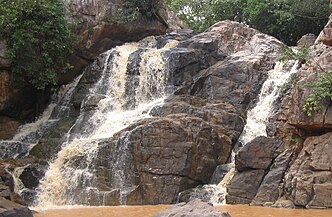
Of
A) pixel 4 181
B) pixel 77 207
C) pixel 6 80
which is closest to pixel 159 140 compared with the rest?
pixel 77 207

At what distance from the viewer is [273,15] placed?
34500 millimetres

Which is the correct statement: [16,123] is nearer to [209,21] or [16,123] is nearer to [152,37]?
[152,37]

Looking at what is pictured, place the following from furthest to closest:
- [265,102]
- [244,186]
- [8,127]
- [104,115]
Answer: [8,127], [104,115], [265,102], [244,186]

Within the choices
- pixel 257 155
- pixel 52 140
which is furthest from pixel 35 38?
pixel 257 155

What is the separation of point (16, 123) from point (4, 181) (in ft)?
28.7

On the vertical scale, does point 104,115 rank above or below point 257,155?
above

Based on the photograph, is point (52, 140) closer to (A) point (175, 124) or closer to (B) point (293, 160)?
(A) point (175, 124)

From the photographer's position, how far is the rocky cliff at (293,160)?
638 inches

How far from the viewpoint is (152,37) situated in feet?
105

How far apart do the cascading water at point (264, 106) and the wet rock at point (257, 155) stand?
93cm

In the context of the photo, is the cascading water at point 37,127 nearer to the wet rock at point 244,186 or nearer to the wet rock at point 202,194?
the wet rock at point 202,194

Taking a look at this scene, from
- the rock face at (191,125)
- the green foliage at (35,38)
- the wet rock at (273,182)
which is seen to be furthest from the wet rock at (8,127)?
the wet rock at (273,182)

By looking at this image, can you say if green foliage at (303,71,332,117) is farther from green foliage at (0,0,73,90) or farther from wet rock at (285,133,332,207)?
green foliage at (0,0,73,90)

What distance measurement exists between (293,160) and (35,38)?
47.4 feet
